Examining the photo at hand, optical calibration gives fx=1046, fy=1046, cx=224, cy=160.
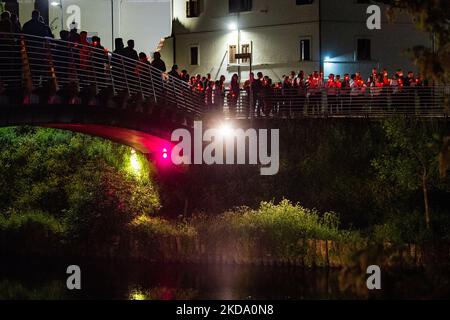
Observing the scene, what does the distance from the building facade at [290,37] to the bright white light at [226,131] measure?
12500 mm

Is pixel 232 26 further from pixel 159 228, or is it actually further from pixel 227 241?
pixel 227 241

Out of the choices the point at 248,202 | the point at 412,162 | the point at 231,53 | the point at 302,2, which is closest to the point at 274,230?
the point at 248,202

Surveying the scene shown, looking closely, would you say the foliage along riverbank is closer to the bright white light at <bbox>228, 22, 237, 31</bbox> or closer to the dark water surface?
the dark water surface

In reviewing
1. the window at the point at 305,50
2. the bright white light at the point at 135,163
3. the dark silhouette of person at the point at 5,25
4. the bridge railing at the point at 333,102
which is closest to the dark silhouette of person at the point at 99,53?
the dark silhouette of person at the point at 5,25

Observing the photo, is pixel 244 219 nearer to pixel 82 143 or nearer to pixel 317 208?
pixel 317 208

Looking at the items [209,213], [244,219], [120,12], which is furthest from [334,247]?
[120,12]

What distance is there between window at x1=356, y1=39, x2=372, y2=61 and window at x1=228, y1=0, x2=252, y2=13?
Answer: 18.6 feet

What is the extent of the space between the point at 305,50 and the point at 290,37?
106 cm

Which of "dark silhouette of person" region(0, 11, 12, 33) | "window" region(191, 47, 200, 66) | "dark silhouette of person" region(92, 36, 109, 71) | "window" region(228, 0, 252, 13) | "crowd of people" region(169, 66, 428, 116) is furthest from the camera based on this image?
"window" region(191, 47, 200, 66)

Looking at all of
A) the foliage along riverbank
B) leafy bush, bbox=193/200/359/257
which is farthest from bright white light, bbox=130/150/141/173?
leafy bush, bbox=193/200/359/257

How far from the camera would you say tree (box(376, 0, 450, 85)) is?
15.0m

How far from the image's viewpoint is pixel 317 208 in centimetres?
3506
